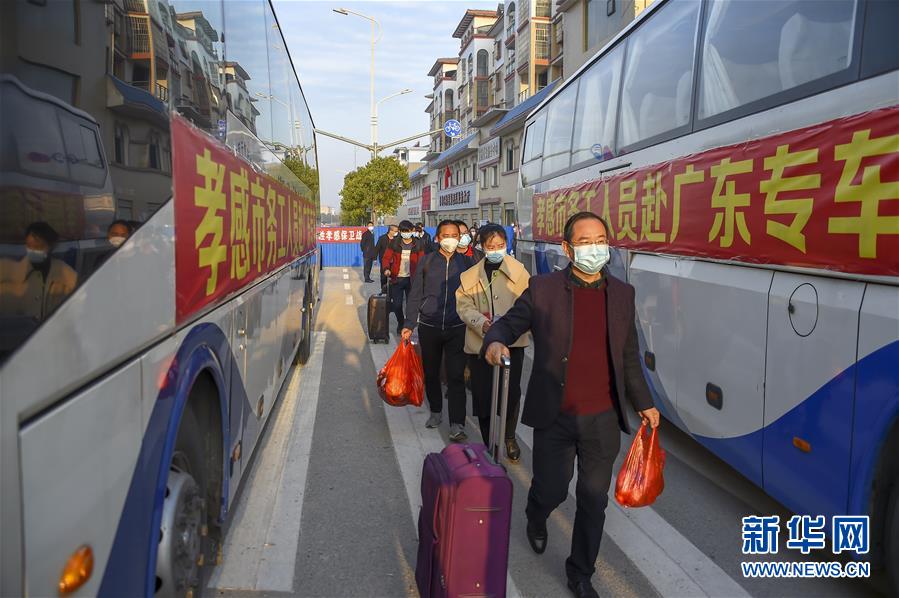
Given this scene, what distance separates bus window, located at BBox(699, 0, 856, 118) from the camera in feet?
11.6

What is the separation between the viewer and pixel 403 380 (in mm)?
5820

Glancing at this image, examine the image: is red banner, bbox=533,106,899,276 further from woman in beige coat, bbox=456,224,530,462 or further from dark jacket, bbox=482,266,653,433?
woman in beige coat, bbox=456,224,530,462

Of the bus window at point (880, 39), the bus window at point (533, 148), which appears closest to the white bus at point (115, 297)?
the bus window at point (880, 39)

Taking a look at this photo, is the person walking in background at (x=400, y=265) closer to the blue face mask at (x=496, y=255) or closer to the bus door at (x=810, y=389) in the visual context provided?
the blue face mask at (x=496, y=255)

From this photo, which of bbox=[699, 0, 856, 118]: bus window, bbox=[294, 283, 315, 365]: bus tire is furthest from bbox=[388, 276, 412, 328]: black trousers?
bbox=[699, 0, 856, 118]: bus window

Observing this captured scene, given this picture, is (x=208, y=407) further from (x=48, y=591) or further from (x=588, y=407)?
(x=588, y=407)

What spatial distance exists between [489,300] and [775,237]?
6.84 ft

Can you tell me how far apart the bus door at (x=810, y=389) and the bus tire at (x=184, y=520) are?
296 centimetres

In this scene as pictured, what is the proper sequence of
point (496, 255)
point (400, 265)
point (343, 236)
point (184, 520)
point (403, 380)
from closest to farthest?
1. point (184, 520)
2. point (496, 255)
3. point (403, 380)
4. point (400, 265)
5. point (343, 236)

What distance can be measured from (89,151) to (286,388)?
6.25 m

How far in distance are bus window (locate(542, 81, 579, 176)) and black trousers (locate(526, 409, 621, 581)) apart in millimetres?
5807

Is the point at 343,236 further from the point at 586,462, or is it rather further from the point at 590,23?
the point at 586,462

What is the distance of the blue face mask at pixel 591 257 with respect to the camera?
10.9ft

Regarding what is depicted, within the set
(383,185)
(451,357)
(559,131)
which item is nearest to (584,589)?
(451,357)
